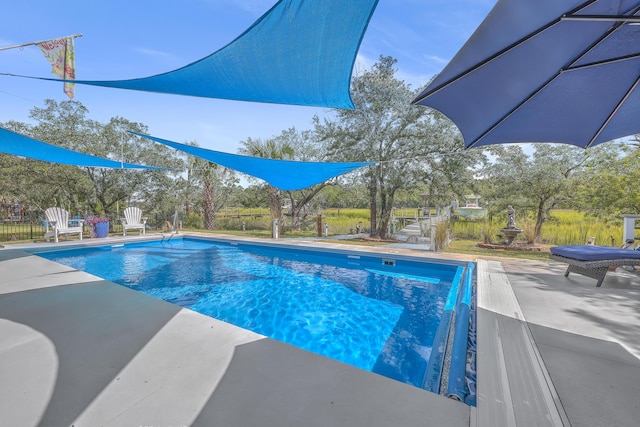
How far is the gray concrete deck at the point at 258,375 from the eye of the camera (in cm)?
124

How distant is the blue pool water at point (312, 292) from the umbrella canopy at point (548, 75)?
98.5 inches

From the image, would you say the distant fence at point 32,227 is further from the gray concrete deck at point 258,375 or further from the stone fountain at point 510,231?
the stone fountain at point 510,231

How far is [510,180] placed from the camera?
7730 millimetres

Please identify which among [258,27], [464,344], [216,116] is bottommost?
[464,344]

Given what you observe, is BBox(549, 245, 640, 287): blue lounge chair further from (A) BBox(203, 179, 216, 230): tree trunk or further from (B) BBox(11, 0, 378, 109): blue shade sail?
(A) BBox(203, 179, 216, 230): tree trunk

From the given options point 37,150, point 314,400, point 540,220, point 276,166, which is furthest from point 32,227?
point 540,220

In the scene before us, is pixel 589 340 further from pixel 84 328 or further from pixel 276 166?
pixel 276 166

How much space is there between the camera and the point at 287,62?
2.76 m

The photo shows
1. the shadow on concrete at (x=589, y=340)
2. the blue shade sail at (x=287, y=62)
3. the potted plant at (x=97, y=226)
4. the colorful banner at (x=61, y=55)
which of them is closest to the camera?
the shadow on concrete at (x=589, y=340)

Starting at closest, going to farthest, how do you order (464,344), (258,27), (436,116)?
(464,344) < (258,27) < (436,116)

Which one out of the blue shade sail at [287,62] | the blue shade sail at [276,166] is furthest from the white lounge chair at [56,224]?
the blue shade sail at [287,62]

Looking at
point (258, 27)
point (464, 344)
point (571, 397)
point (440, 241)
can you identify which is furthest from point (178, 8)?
point (440, 241)

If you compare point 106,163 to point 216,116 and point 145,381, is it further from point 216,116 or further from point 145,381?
point 145,381

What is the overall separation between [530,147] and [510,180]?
108 cm
